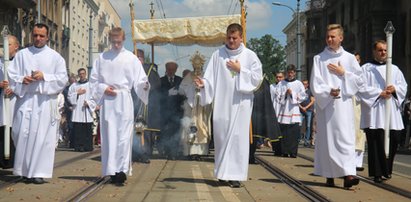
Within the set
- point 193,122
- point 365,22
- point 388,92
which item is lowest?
point 193,122

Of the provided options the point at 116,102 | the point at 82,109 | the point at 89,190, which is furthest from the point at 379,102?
the point at 82,109

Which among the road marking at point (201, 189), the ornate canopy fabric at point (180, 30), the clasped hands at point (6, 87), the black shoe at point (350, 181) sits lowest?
the road marking at point (201, 189)

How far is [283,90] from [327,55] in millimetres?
7646

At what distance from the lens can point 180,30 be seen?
51.7 feet

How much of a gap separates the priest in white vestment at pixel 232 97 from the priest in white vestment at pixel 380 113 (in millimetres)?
1876

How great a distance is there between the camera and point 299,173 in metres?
11.3

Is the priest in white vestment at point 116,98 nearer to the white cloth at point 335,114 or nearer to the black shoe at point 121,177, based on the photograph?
the black shoe at point 121,177

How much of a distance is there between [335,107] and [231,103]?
1.44m

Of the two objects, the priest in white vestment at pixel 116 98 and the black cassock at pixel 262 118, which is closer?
the priest in white vestment at pixel 116 98

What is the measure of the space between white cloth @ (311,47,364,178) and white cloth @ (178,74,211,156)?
5173mm

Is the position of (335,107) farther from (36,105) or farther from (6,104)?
(6,104)

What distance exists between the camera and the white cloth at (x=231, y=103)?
370 inches

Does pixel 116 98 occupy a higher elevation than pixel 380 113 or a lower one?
higher

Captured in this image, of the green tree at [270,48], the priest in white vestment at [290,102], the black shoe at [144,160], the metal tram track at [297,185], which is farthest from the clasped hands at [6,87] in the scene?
the green tree at [270,48]
